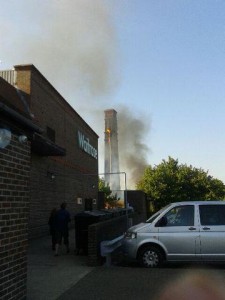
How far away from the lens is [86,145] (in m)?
32.2

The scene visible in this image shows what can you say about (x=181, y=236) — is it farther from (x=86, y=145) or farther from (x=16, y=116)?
(x=86, y=145)

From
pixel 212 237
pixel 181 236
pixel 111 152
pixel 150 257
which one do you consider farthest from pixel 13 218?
pixel 111 152

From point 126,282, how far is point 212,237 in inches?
120

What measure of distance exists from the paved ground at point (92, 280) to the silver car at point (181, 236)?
487mm

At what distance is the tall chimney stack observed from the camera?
8350cm

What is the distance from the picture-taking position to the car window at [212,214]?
1131cm

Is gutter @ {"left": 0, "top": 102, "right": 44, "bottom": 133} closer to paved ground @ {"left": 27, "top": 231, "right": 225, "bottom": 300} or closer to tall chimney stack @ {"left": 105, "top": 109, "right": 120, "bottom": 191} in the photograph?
paved ground @ {"left": 27, "top": 231, "right": 225, "bottom": 300}

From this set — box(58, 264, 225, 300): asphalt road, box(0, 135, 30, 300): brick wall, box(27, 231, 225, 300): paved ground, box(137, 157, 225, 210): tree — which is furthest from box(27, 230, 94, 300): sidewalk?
box(137, 157, 225, 210): tree

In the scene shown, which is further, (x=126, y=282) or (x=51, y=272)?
(x=51, y=272)

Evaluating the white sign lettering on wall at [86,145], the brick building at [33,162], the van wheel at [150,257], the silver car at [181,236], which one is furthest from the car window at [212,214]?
the white sign lettering on wall at [86,145]

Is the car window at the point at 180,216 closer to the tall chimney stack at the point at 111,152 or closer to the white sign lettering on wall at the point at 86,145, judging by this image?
the white sign lettering on wall at the point at 86,145

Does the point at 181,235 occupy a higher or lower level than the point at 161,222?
lower

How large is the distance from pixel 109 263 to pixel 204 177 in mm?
46208

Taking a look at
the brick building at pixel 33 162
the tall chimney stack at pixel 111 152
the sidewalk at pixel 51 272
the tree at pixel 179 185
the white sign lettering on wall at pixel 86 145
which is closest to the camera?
the brick building at pixel 33 162
